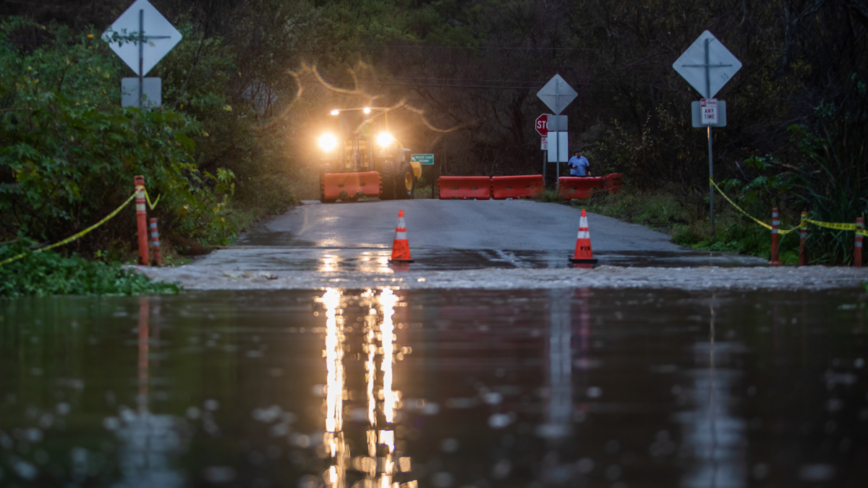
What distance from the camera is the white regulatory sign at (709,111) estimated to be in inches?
800

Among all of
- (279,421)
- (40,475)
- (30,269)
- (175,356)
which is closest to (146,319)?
(175,356)

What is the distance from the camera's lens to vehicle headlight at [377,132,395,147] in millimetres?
36531

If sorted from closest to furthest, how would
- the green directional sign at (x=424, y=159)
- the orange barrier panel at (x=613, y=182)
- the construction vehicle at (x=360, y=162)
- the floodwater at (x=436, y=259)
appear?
the floodwater at (x=436, y=259) → the orange barrier panel at (x=613, y=182) → the construction vehicle at (x=360, y=162) → the green directional sign at (x=424, y=159)

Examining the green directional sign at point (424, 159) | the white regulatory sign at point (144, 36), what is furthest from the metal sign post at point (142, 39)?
the green directional sign at point (424, 159)

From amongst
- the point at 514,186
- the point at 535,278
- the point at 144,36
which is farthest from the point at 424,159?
the point at 535,278

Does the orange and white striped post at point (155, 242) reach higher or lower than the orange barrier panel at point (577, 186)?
lower

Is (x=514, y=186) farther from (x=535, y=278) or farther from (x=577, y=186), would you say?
(x=535, y=278)

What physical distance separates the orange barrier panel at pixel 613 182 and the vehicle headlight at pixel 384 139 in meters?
7.64

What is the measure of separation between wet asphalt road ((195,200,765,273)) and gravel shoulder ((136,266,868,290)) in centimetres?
110

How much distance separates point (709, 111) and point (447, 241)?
5.46 m

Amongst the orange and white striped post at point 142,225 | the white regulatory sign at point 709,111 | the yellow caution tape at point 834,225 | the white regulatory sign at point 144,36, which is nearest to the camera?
the orange and white striped post at point 142,225

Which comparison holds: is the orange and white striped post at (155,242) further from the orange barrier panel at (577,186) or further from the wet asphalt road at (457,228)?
the orange barrier panel at (577,186)

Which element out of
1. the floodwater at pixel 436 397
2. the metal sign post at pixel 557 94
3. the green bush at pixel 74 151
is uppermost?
the metal sign post at pixel 557 94

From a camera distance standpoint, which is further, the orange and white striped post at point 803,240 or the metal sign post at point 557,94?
the metal sign post at point 557,94
